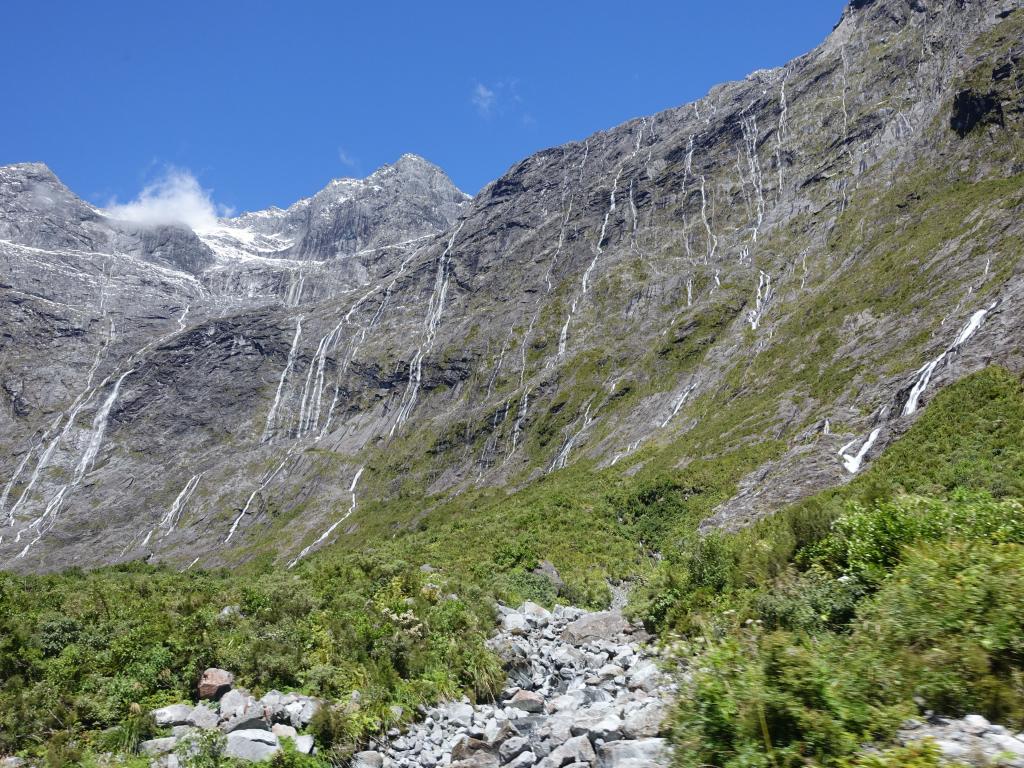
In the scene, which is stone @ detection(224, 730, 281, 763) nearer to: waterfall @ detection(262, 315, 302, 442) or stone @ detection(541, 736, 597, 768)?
stone @ detection(541, 736, 597, 768)

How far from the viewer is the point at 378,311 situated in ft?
469

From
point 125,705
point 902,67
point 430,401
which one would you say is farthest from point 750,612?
point 902,67

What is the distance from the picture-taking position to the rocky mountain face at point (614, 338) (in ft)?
151

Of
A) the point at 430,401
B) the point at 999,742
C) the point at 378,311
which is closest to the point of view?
the point at 999,742

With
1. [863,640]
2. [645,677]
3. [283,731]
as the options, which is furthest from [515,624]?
[863,640]

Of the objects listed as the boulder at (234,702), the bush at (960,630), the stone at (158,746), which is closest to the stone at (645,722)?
the bush at (960,630)

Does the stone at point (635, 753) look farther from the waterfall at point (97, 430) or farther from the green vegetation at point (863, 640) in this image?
the waterfall at point (97, 430)

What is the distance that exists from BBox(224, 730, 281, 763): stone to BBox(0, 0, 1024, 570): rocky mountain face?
2253 cm

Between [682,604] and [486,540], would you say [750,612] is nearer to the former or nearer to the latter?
[682,604]

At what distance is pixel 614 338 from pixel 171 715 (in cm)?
8667

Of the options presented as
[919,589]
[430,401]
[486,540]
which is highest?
[430,401]

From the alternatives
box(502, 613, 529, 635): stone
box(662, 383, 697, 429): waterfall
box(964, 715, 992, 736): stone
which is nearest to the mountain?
box(964, 715, 992, 736): stone

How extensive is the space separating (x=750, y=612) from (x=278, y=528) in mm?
93128

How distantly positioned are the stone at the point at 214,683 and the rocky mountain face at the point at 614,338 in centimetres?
2211
